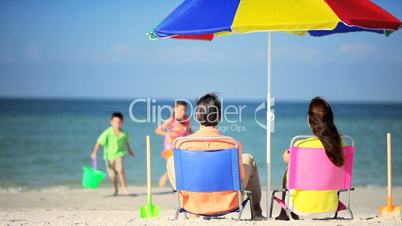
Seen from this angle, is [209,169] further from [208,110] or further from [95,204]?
[95,204]

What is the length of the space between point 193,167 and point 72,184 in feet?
28.3

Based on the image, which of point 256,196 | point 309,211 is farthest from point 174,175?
point 309,211

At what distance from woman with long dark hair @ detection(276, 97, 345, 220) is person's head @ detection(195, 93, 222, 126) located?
27.2 inches

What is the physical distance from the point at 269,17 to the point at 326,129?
100 cm

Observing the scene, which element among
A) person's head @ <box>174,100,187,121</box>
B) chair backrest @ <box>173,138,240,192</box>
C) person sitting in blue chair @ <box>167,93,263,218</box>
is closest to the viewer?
chair backrest @ <box>173,138,240,192</box>

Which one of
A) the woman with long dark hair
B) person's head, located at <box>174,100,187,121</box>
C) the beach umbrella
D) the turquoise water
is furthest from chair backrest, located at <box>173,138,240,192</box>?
the turquoise water

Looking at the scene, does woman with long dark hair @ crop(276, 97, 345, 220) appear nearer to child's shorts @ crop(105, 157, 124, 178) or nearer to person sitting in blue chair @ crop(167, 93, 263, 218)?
person sitting in blue chair @ crop(167, 93, 263, 218)

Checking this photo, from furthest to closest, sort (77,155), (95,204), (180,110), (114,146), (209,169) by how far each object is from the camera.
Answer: (77,155)
(114,146)
(180,110)
(95,204)
(209,169)

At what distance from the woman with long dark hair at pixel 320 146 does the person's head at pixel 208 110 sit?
0.69 m

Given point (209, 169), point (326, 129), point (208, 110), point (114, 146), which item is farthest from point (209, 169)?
point (114, 146)

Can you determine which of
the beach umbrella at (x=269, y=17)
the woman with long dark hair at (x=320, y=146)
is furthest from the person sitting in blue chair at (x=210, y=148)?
the beach umbrella at (x=269, y=17)

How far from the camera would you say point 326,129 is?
6172mm

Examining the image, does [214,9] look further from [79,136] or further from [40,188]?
[79,136]

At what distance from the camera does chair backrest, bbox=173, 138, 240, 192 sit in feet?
19.6
